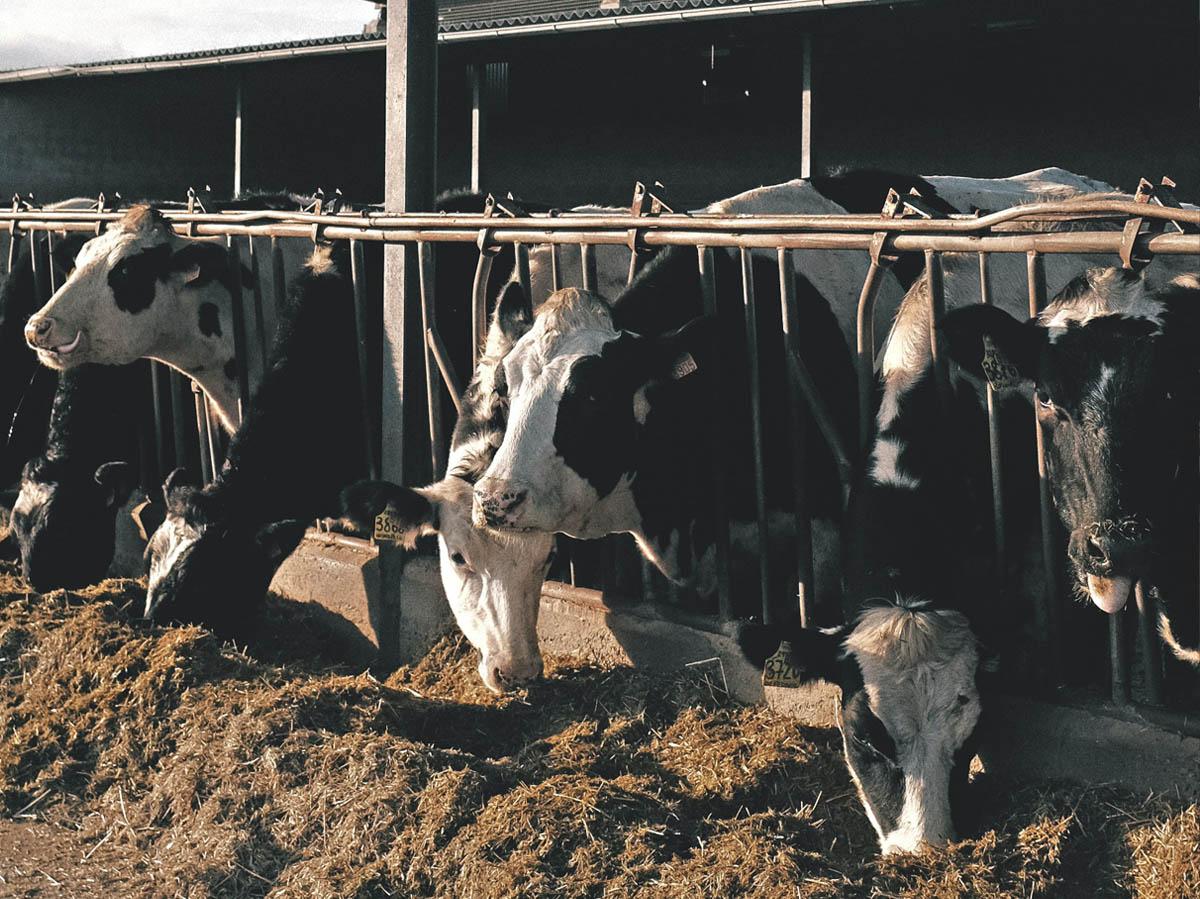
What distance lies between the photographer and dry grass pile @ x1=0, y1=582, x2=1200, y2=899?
3775 millimetres

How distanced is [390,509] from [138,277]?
2.81 meters

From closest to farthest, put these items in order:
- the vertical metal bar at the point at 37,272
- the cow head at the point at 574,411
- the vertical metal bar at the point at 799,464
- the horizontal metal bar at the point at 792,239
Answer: the horizontal metal bar at the point at 792,239 < the cow head at the point at 574,411 < the vertical metal bar at the point at 799,464 < the vertical metal bar at the point at 37,272

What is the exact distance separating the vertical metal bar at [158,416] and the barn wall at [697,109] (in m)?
5.37

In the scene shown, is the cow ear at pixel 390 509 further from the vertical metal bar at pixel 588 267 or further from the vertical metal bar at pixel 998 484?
the vertical metal bar at pixel 998 484

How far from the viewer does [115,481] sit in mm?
7258

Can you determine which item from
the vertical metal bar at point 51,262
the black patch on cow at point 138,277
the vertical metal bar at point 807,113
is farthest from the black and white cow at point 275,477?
the vertical metal bar at point 807,113

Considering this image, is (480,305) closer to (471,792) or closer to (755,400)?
(755,400)

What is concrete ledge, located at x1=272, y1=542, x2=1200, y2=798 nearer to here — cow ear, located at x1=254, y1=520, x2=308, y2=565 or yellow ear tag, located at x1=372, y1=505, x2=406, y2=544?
cow ear, located at x1=254, y1=520, x2=308, y2=565

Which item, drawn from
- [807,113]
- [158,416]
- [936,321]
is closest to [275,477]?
[158,416]

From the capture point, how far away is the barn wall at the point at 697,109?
10977 mm

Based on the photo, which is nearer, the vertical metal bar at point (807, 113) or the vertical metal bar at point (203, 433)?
the vertical metal bar at point (203, 433)

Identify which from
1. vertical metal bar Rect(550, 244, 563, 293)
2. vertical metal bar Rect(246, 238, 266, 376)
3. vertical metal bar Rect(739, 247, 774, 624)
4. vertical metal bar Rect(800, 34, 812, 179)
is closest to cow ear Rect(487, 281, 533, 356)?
vertical metal bar Rect(550, 244, 563, 293)

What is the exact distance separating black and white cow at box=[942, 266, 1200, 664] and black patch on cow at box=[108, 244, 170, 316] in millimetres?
4647

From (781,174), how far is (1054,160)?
2.61 metres
